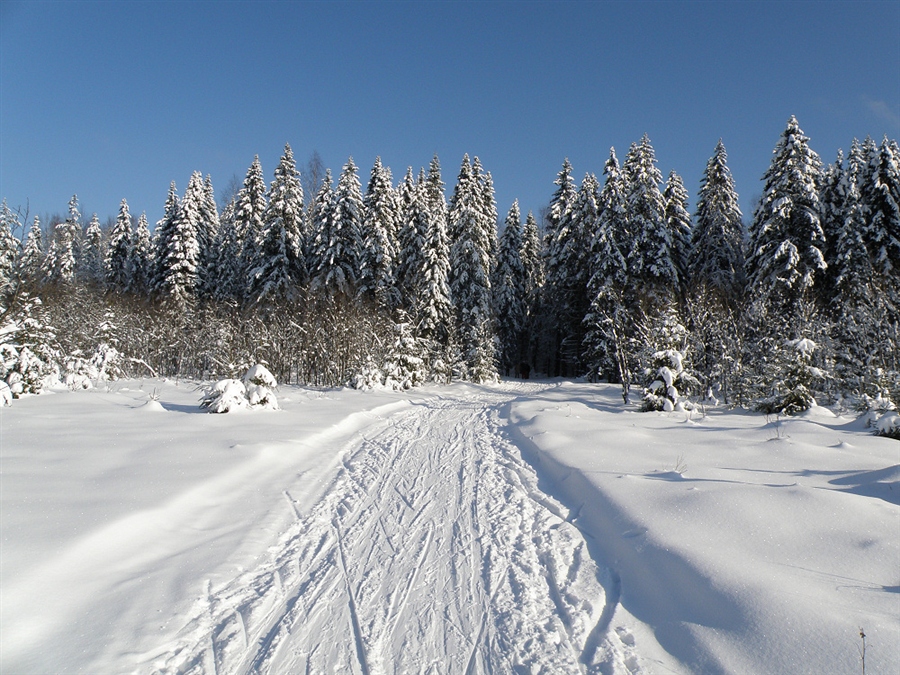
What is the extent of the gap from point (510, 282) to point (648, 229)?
11378 millimetres

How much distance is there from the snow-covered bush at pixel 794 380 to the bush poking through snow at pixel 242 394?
1219cm

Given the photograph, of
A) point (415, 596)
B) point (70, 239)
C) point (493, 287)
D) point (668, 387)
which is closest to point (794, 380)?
point (668, 387)

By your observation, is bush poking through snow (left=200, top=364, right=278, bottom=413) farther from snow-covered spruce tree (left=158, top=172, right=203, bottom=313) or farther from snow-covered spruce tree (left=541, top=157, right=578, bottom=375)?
snow-covered spruce tree (left=541, top=157, right=578, bottom=375)

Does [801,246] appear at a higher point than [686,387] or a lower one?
higher

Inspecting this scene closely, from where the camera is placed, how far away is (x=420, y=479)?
6.88 metres

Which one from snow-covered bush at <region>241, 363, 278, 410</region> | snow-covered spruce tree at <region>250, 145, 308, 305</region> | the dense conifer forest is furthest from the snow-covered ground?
snow-covered spruce tree at <region>250, 145, 308, 305</region>

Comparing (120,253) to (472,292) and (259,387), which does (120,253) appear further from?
(259,387)

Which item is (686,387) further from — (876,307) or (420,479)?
(420,479)

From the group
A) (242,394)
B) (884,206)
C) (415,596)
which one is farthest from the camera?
(884,206)

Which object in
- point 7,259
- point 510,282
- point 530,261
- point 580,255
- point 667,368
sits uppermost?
point 530,261

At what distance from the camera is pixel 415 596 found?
369 cm

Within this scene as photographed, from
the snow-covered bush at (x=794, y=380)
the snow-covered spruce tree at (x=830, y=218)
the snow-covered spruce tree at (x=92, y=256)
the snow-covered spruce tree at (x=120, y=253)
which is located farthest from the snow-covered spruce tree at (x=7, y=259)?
the snow-covered spruce tree at (x=92, y=256)

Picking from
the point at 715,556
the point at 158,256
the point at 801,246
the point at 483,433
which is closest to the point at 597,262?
the point at 801,246

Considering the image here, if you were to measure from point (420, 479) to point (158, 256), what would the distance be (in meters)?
35.6
